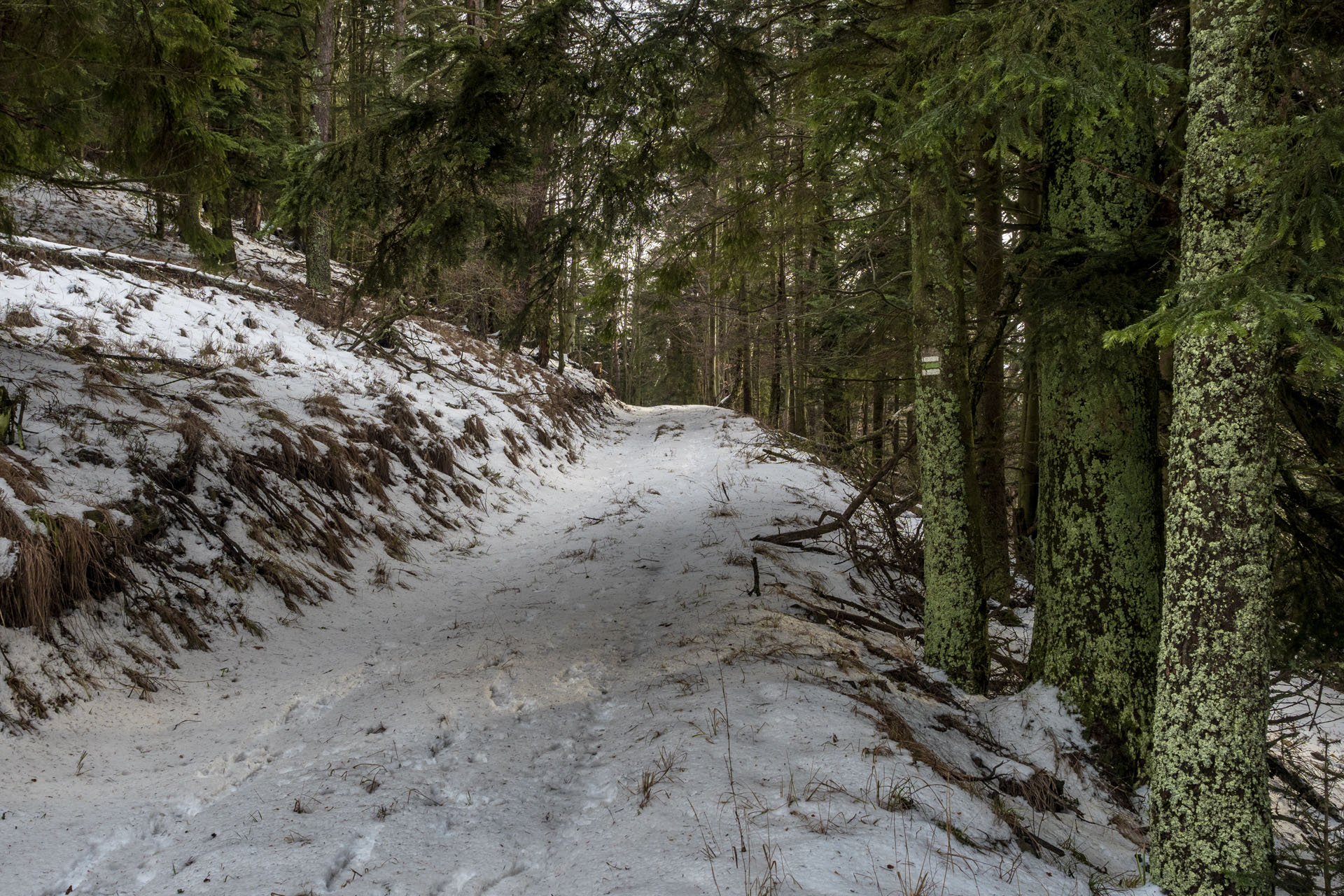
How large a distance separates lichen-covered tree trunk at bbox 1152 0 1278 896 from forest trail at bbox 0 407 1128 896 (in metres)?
0.72

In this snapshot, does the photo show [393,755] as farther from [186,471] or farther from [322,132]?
[322,132]

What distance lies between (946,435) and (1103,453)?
931 mm

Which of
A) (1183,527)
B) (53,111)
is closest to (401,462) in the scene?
(53,111)

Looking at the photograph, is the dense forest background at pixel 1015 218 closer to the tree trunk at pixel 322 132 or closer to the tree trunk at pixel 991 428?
the tree trunk at pixel 991 428

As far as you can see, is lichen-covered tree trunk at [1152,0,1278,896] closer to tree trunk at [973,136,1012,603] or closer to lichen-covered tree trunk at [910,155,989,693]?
lichen-covered tree trunk at [910,155,989,693]

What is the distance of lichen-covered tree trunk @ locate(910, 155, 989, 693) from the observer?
456cm

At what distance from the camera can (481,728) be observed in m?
4.00

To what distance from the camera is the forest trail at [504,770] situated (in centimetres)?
266

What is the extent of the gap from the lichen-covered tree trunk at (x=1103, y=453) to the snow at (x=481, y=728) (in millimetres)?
368

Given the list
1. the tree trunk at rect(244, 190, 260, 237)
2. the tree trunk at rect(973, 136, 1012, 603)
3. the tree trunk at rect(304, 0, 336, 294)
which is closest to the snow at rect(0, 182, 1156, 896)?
the tree trunk at rect(973, 136, 1012, 603)

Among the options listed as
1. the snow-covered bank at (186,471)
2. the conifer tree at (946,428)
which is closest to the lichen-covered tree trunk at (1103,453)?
the conifer tree at (946,428)

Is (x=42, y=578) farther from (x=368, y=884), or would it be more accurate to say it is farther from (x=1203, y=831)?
(x=1203, y=831)

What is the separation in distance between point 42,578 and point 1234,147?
646 centimetres

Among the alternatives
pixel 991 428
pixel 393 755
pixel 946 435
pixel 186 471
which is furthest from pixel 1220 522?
pixel 186 471
